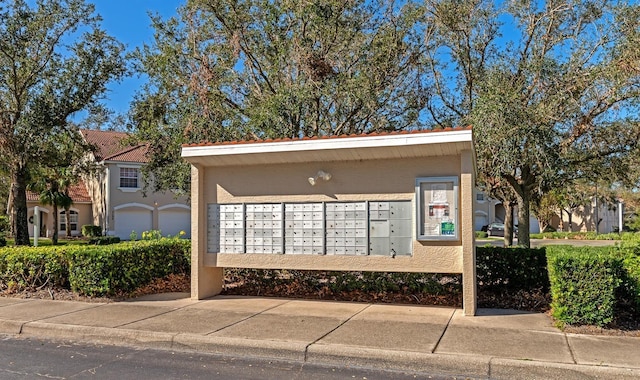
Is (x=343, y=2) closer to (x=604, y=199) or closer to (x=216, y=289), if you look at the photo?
(x=216, y=289)

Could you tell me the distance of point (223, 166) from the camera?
9625mm

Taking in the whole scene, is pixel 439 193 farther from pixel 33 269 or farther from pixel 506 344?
pixel 33 269

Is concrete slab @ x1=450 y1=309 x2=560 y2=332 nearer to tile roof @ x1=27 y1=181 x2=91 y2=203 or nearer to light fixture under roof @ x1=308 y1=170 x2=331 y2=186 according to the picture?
light fixture under roof @ x1=308 y1=170 x2=331 y2=186

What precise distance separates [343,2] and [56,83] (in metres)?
10.8

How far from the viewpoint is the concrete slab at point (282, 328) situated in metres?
6.77

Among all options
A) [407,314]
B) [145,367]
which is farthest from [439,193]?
[145,367]

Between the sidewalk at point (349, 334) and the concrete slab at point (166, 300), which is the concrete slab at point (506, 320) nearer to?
the sidewalk at point (349, 334)

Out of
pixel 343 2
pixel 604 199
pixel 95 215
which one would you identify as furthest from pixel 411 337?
pixel 604 199

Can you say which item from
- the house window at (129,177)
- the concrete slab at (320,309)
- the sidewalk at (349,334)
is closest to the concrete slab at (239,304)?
the sidewalk at (349,334)

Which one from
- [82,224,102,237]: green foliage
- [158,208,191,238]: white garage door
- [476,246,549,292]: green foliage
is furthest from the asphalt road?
[158,208,191,238]: white garage door

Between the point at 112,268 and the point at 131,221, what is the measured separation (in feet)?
91.8

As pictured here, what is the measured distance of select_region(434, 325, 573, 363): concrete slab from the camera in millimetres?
5887

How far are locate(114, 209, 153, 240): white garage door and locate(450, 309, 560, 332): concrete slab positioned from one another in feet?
102

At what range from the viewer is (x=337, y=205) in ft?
29.3
